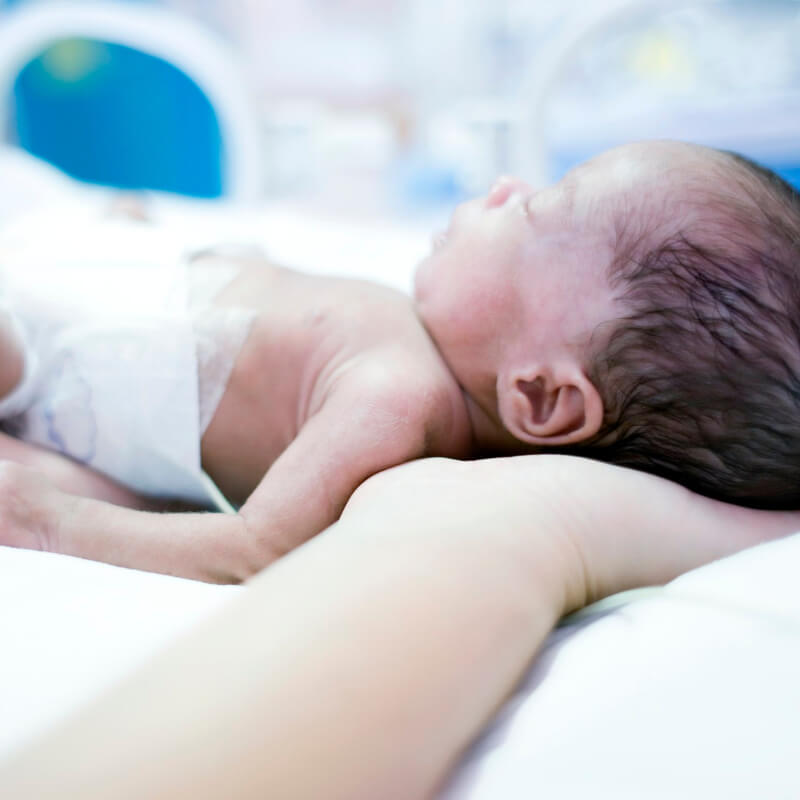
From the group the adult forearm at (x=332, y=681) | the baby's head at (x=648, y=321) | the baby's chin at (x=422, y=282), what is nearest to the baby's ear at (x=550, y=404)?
the baby's head at (x=648, y=321)

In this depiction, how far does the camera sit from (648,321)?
2.15 feet

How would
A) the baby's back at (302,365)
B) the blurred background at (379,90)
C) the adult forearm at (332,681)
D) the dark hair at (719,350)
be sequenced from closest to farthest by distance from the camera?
the adult forearm at (332,681), the dark hair at (719,350), the baby's back at (302,365), the blurred background at (379,90)

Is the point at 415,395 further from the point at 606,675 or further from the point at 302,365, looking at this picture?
the point at 606,675

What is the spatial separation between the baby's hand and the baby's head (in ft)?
1.24

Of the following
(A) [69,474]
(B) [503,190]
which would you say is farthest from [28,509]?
(B) [503,190]

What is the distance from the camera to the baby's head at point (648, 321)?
0.63m

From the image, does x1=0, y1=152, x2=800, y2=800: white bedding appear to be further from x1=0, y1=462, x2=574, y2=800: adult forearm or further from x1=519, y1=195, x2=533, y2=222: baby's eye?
x1=519, y1=195, x2=533, y2=222: baby's eye

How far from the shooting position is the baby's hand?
0.65 m

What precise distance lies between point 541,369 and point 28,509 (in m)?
0.44

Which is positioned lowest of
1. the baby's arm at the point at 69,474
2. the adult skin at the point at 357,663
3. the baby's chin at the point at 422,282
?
the baby's arm at the point at 69,474

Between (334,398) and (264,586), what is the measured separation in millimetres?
338

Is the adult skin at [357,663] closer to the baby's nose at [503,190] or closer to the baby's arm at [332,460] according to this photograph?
the baby's arm at [332,460]

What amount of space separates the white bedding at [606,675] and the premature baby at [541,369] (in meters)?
0.10

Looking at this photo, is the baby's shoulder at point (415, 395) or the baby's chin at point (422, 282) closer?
the baby's shoulder at point (415, 395)
